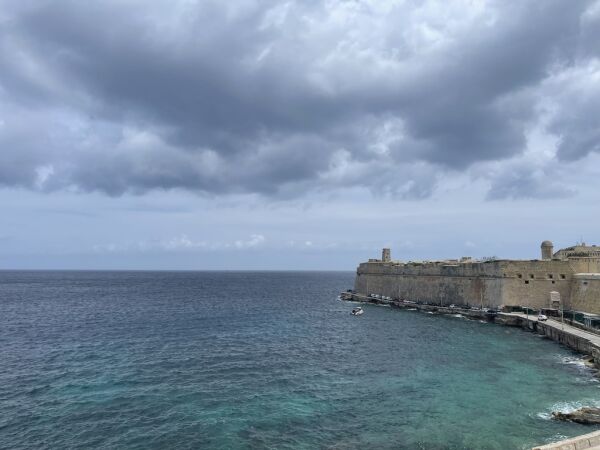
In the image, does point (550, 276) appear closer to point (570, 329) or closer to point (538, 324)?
point (538, 324)

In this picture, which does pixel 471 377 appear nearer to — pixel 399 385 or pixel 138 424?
pixel 399 385

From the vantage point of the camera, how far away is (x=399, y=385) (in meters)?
27.3

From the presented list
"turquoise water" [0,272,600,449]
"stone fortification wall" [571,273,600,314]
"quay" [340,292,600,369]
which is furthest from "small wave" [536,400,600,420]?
"stone fortification wall" [571,273,600,314]

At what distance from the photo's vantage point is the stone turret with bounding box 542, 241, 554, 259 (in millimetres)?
58938

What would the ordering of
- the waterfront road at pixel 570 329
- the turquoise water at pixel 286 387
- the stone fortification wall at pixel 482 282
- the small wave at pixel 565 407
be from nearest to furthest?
the turquoise water at pixel 286 387 < the small wave at pixel 565 407 < the waterfront road at pixel 570 329 < the stone fortification wall at pixel 482 282

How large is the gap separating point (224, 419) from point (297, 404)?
4.27 m

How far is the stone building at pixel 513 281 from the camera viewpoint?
165ft

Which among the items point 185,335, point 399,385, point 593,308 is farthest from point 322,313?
point 399,385

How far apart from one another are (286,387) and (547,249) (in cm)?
4791

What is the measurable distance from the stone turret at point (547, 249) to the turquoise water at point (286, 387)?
677 inches

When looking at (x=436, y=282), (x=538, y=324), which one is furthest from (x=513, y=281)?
(x=436, y=282)

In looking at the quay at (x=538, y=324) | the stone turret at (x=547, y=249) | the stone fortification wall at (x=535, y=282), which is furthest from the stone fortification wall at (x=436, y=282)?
the stone turret at (x=547, y=249)

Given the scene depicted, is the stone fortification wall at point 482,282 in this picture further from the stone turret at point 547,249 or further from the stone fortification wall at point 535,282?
the stone turret at point 547,249

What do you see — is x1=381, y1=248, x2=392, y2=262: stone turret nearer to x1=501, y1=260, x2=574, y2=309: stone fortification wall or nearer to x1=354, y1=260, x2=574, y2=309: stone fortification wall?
x1=354, y1=260, x2=574, y2=309: stone fortification wall
